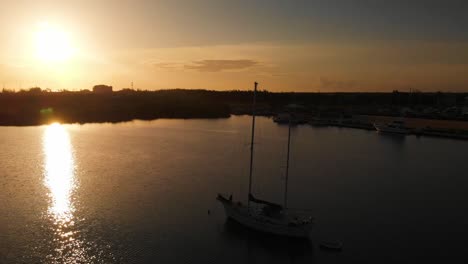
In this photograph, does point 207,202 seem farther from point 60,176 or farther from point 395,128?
point 395,128

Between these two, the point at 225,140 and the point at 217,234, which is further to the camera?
the point at 225,140

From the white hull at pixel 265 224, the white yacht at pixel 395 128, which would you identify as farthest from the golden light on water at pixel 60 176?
the white yacht at pixel 395 128

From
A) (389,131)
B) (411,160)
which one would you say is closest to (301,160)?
(411,160)

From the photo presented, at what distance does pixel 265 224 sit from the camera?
14141 millimetres

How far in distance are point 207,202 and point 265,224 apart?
15.4 feet

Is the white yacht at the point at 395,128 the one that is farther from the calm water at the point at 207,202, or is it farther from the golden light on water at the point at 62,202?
the golden light on water at the point at 62,202

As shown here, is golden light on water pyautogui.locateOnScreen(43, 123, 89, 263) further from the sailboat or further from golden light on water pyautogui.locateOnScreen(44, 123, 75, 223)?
the sailboat

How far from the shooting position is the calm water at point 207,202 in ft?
42.9

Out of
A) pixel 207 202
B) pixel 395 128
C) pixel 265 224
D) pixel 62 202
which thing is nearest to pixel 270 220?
pixel 265 224

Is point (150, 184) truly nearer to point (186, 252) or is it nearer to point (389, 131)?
point (186, 252)

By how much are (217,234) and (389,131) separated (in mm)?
41900

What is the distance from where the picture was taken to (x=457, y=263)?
492 inches

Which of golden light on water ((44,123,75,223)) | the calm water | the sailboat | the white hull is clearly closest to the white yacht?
the calm water

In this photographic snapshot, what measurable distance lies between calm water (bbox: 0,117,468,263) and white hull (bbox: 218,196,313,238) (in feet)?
1.11
